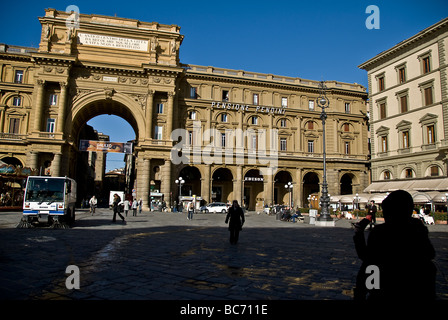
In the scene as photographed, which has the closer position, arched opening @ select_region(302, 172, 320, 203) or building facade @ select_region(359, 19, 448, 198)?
building facade @ select_region(359, 19, 448, 198)

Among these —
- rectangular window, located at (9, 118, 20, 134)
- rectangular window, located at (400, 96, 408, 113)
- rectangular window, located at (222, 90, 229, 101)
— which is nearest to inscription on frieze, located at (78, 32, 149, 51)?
rectangular window, located at (222, 90, 229, 101)

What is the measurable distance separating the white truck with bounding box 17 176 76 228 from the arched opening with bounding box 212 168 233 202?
31.8 meters

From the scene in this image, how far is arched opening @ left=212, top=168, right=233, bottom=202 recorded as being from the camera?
47.8 meters

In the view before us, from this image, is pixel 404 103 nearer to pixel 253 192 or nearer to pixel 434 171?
pixel 434 171

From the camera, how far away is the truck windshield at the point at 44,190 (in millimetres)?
15969

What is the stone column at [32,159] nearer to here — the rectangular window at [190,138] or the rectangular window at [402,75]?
the rectangular window at [190,138]

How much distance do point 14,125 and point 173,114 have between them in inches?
760

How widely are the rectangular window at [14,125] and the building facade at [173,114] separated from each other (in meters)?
0.12

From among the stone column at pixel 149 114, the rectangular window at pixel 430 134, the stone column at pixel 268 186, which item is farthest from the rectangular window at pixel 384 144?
the stone column at pixel 149 114

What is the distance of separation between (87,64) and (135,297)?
40267 millimetres

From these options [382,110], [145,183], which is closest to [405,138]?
[382,110]

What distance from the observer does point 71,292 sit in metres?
5.03

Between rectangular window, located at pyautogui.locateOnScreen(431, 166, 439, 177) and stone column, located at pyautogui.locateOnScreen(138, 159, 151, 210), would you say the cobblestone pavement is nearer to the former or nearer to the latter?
rectangular window, located at pyautogui.locateOnScreen(431, 166, 439, 177)

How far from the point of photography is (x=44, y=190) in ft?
53.1
